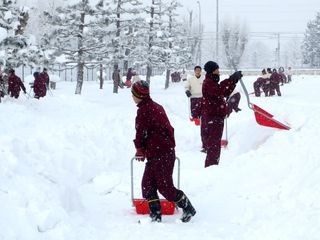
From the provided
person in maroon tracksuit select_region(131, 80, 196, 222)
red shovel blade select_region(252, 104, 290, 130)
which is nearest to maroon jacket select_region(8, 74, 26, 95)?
red shovel blade select_region(252, 104, 290, 130)

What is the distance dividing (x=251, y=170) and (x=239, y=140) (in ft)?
10.9

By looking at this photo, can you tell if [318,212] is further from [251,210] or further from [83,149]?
[83,149]

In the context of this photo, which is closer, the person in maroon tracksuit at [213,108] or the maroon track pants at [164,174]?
the maroon track pants at [164,174]

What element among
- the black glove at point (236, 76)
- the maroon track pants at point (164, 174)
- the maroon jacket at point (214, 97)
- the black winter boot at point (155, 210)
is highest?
the black glove at point (236, 76)

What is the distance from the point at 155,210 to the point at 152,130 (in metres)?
0.96

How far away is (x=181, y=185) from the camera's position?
7.82 metres

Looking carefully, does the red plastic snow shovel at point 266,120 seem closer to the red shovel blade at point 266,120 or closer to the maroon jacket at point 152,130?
the red shovel blade at point 266,120

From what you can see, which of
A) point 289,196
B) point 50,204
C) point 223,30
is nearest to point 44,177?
point 50,204

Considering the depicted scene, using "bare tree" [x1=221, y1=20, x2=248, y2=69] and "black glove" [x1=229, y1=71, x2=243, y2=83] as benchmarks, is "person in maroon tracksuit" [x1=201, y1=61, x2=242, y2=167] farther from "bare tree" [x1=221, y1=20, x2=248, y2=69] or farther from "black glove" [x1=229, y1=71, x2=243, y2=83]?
"bare tree" [x1=221, y1=20, x2=248, y2=69]

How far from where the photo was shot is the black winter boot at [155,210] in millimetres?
5992

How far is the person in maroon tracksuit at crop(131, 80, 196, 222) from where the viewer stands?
5.82m

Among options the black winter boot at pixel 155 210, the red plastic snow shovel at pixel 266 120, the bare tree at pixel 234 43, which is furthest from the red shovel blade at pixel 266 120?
the bare tree at pixel 234 43

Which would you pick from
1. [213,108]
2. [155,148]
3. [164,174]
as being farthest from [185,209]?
[213,108]

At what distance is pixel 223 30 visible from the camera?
89812mm
